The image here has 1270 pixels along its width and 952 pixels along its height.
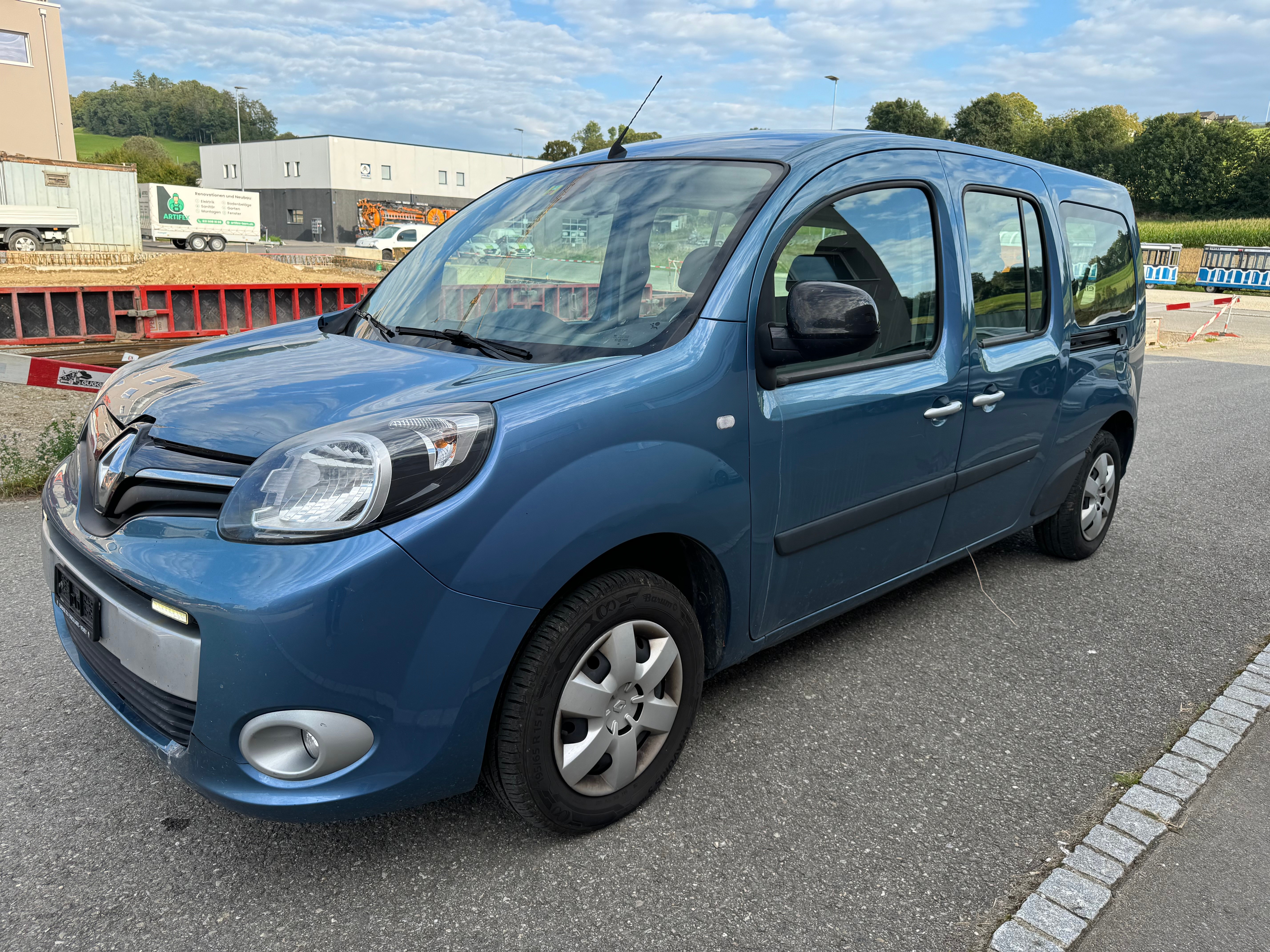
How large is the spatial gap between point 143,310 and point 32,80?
44911 millimetres

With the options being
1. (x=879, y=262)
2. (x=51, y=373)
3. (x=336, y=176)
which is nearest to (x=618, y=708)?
(x=879, y=262)

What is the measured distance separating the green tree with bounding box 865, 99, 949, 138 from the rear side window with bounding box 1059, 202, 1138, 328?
256ft

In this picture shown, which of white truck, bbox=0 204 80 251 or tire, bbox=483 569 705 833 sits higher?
white truck, bbox=0 204 80 251

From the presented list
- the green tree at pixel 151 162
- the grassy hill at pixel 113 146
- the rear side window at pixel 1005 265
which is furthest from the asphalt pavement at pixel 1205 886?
the grassy hill at pixel 113 146

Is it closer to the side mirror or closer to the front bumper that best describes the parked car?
the side mirror

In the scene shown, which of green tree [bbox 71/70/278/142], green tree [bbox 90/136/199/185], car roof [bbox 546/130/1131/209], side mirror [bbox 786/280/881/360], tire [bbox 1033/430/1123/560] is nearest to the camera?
side mirror [bbox 786/280/881/360]

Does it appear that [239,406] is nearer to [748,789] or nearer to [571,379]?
[571,379]

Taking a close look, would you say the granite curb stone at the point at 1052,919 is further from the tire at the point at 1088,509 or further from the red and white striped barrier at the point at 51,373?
the red and white striped barrier at the point at 51,373

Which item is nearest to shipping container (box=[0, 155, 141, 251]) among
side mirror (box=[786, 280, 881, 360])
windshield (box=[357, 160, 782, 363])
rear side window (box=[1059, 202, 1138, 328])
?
windshield (box=[357, 160, 782, 363])

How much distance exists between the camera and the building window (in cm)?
4534

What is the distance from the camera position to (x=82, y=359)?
10.2 meters

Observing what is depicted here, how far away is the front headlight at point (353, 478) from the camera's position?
1936mm

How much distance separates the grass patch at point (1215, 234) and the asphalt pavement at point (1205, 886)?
44.3 metres

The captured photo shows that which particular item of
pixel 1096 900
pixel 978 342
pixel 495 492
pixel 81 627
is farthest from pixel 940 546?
pixel 81 627
